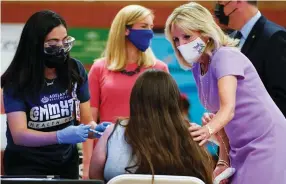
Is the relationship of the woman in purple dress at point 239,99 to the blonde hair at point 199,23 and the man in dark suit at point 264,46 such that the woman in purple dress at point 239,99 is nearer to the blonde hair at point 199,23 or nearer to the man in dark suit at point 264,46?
the blonde hair at point 199,23

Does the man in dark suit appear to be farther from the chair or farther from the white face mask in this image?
the chair

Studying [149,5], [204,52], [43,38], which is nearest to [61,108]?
[43,38]

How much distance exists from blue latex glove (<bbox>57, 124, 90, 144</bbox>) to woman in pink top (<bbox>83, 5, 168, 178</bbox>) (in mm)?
850

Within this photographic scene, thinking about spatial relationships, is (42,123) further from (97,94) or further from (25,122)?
(97,94)

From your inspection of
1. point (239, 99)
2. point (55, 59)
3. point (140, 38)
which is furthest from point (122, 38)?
point (239, 99)

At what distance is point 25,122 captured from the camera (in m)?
2.85

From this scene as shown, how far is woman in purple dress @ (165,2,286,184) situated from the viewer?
2508 millimetres

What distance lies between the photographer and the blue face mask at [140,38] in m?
3.74

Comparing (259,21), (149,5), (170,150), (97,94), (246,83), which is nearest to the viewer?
(170,150)

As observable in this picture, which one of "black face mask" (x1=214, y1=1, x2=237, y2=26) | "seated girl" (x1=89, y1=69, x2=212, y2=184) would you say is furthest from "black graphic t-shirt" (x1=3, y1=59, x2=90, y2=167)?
"black face mask" (x1=214, y1=1, x2=237, y2=26)

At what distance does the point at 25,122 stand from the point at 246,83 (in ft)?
3.52

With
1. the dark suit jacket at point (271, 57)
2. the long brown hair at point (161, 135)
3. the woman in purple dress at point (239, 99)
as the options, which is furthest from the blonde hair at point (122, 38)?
the long brown hair at point (161, 135)

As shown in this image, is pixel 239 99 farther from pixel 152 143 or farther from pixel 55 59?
pixel 55 59

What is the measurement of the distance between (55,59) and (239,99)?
947 millimetres
